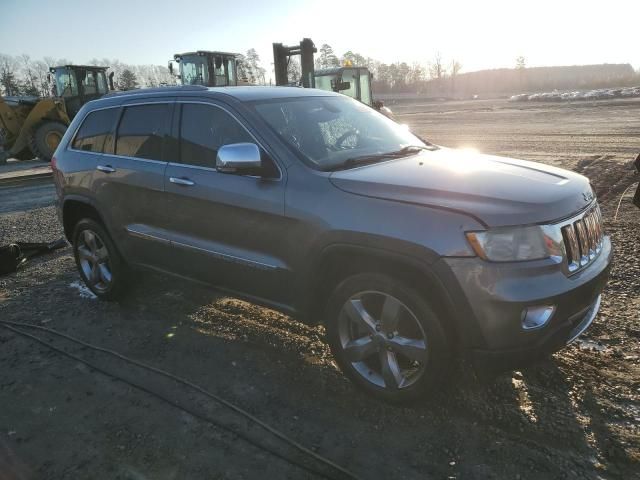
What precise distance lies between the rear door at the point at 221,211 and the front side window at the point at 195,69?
1571 centimetres

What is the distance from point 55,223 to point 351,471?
7.92m

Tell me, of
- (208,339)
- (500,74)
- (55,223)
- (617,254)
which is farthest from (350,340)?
(500,74)

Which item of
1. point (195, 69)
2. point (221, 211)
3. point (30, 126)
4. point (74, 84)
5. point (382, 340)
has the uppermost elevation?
point (195, 69)

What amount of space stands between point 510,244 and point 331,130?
5.65 ft

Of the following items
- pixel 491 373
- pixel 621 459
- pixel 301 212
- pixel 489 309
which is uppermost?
pixel 301 212

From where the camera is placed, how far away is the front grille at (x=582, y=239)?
8.96 feet

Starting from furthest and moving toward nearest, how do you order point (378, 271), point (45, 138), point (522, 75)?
point (522, 75) < point (45, 138) < point (378, 271)

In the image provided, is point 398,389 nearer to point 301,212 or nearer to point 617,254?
point 301,212

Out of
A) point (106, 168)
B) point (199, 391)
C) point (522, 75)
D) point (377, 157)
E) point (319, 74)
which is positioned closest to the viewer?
point (199, 391)

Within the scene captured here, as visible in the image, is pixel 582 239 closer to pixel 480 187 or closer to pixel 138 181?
pixel 480 187

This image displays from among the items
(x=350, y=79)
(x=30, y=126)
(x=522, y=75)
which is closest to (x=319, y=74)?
(x=350, y=79)

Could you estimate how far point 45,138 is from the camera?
16.7 metres

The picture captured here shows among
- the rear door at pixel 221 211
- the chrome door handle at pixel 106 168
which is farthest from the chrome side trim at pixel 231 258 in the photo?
the chrome door handle at pixel 106 168

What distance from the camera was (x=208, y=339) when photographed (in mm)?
4109
